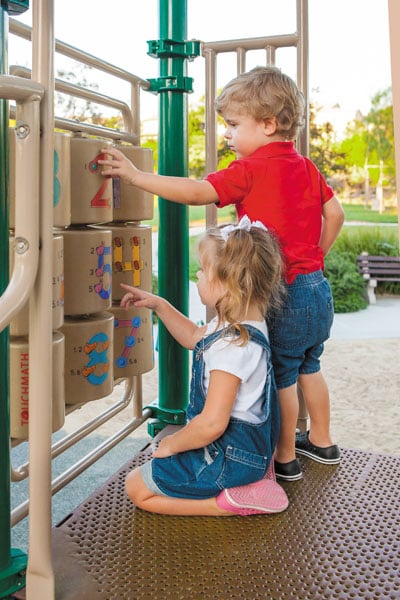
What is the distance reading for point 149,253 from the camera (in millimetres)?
2242

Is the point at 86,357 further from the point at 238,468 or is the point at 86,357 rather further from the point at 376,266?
the point at 376,266

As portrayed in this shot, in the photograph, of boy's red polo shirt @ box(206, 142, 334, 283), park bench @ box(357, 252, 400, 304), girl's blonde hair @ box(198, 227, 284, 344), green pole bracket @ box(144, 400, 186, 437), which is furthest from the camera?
park bench @ box(357, 252, 400, 304)

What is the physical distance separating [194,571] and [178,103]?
154 centimetres

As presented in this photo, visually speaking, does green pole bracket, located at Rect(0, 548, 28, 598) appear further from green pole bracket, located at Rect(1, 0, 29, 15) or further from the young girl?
green pole bracket, located at Rect(1, 0, 29, 15)

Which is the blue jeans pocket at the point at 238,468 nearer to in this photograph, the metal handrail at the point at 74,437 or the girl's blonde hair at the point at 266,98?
the metal handrail at the point at 74,437

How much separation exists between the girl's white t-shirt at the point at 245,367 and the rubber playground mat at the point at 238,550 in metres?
0.26

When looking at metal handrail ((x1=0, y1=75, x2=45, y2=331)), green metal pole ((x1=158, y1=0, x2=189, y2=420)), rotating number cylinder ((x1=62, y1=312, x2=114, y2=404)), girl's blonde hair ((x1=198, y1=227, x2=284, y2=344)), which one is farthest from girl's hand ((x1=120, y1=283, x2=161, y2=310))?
metal handrail ((x1=0, y1=75, x2=45, y2=331))

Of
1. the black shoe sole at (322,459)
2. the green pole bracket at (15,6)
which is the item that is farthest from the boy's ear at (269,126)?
the black shoe sole at (322,459)

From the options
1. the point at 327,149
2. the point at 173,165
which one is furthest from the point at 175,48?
the point at 327,149

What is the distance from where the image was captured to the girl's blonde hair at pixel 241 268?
184cm

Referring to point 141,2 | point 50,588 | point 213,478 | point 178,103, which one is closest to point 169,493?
point 213,478

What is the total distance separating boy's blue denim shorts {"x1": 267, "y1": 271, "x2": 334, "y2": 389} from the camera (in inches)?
82.0

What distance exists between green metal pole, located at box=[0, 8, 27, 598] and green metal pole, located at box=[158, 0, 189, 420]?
1.06m

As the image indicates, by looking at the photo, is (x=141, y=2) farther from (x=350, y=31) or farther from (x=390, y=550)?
(x=390, y=550)
